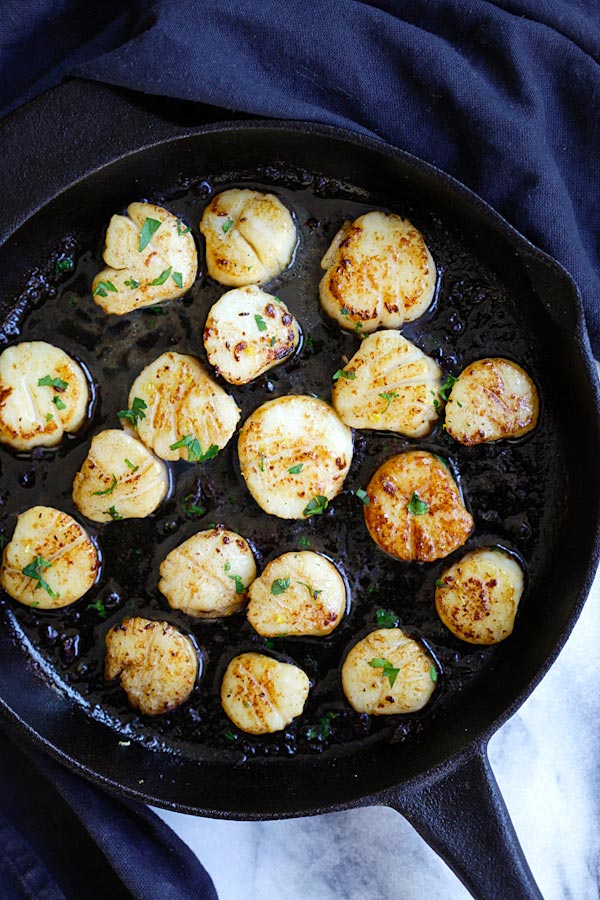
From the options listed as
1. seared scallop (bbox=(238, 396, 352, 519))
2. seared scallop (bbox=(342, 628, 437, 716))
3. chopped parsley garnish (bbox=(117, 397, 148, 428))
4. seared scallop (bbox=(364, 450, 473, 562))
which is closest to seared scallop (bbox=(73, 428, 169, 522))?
chopped parsley garnish (bbox=(117, 397, 148, 428))

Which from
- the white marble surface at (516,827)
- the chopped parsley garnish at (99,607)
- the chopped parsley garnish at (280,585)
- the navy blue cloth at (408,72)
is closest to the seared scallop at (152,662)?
the chopped parsley garnish at (99,607)

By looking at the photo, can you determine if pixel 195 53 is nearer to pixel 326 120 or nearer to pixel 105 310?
pixel 326 120

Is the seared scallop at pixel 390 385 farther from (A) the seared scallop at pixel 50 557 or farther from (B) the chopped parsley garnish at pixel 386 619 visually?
(A) the seared scallop at pixel 50 557

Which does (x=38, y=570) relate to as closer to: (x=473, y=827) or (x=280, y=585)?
(x=280, y=585)

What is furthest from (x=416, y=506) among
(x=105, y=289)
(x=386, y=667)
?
(x=105, y=289)


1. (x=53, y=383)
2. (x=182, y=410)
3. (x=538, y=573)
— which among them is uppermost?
(x=53, y=383)

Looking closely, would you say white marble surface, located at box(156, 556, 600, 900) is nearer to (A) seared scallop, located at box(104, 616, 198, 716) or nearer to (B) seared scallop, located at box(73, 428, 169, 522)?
(A) seared scallop, located at box(104, 616, 198, 716)

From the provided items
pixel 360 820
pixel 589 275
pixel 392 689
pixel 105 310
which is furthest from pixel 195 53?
pixel 360 820
